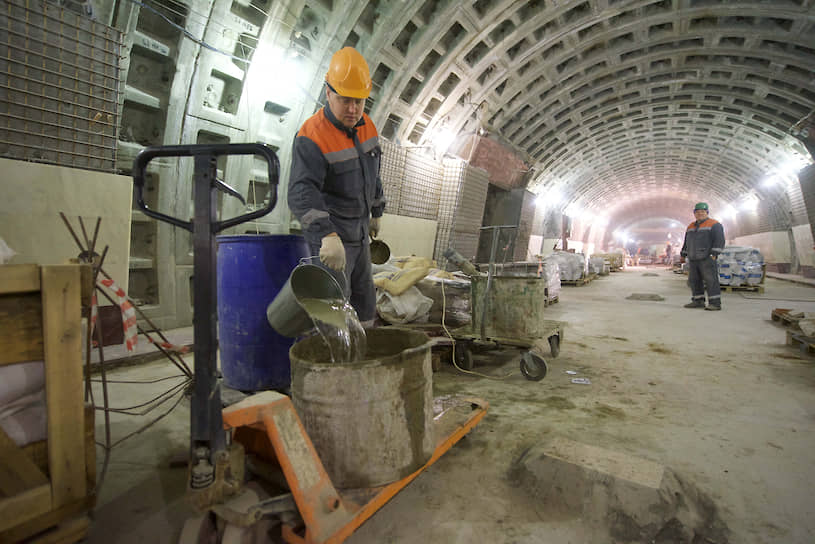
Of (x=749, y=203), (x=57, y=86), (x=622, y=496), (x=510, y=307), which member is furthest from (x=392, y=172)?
(x=749, y=203)

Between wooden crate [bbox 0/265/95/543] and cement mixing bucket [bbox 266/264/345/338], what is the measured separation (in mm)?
792

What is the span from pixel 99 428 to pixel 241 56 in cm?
465

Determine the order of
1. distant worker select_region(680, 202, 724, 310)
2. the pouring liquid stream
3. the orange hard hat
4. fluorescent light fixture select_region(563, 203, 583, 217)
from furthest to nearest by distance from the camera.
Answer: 1. fluorescent light fixture select_region(563, 203, 583, 217)
2. distant worker select_region(680, 202, 724, 310)
3. the orange hard hat
4. the pouring liquid stream

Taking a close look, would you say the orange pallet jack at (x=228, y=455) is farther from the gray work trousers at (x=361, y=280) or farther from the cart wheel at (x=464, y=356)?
the cart wheel at (x=464, y=356)

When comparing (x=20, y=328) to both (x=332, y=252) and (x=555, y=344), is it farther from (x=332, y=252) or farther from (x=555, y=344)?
(x=555, y=344)

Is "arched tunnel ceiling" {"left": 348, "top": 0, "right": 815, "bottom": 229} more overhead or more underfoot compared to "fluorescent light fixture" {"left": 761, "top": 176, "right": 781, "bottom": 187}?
more overhead

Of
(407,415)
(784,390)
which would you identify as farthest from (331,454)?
(784,390)

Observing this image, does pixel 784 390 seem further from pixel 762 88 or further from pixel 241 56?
pixel 762 88

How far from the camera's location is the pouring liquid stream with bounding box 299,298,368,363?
74.1 inches

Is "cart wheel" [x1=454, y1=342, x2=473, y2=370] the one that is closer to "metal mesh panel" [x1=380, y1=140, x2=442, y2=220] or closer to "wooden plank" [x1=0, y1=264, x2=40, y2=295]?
"wooden plank" [x1=0, y1=264, x2=40, y2=295]

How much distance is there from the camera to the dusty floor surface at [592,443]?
1745mm

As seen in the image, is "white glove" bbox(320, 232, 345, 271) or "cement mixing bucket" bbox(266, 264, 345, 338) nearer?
"cement mixing bucket" bbox(266, 264, 345, 338)

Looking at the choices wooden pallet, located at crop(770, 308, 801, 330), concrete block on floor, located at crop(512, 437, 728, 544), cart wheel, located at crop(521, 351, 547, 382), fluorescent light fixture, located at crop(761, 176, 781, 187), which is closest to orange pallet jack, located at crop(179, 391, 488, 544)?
concrete block on floor, located at crop(512, 437, 728, 544)

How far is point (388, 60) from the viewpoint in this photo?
7094 mm
